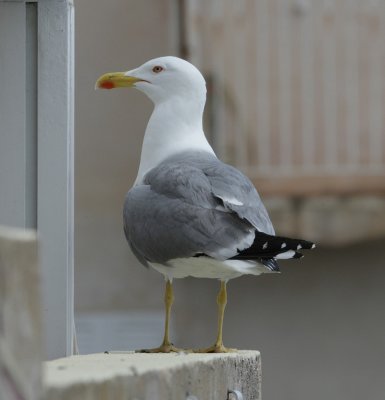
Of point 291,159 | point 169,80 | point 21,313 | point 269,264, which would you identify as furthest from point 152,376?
point 291,159

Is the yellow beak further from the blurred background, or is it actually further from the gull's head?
the blurred background

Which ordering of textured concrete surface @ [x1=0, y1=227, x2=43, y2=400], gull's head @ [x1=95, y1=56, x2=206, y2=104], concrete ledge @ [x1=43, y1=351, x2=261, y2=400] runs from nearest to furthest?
textured concrete surface @ [x1=0, y1=227, x2=43, y2=400] → concrete ledge @ [x1=43, y1=351, x2=261, y2=400] → gull's head @ [x1=95, y1=56, x2=206, y2=104]

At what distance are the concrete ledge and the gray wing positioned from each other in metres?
0.26

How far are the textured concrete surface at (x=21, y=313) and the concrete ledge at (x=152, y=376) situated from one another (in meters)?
0.14

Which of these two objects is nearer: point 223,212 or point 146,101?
point 223,212

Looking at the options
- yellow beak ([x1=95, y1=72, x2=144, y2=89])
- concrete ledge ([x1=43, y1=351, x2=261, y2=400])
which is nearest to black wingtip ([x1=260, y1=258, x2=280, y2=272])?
concrete ledge ([x1=43, y1=351, x2=261, y2=400])

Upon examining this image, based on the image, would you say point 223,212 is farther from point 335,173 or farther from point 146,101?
point 146,101

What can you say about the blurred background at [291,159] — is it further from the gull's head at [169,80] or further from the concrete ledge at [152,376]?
the concrete ledge at [152,376]

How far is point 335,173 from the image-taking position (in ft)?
22.7

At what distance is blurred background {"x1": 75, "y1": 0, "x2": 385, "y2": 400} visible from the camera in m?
6.90

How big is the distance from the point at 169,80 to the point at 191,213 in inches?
21.8

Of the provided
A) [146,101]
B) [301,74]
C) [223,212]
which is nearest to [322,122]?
[301,74]

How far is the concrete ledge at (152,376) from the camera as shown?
2.57m

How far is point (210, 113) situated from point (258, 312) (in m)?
0.99
